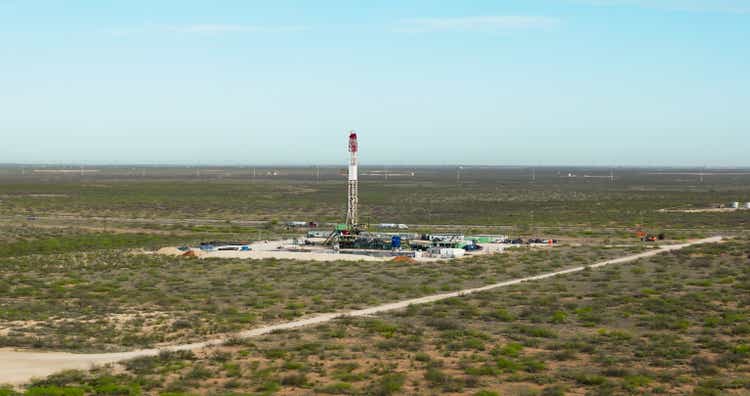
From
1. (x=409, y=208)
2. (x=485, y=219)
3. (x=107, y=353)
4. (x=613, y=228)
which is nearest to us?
(x=107, y=353)

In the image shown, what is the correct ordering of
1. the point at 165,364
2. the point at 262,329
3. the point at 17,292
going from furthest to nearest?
the point at 17,292 → the point at 262,329 → the point at 165,364

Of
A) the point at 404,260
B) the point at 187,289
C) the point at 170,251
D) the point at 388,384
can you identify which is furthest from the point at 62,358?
the point at 170,251

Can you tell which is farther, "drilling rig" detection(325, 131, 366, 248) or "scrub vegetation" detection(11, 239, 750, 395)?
"drilling rig" detection(325, 131, 366, 248)

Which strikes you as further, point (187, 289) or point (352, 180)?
point (352, 180)

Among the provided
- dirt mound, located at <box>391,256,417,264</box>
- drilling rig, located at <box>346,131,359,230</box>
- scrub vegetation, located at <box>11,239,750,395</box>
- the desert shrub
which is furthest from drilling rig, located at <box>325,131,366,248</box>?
the desert shrub

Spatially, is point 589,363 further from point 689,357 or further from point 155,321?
point 155,321

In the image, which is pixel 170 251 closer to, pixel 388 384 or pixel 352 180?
pixel 352 180

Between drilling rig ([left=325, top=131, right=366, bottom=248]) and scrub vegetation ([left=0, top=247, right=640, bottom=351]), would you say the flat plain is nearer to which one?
scrub vegetation ([left=0, top=247, right=640, bottom=351])

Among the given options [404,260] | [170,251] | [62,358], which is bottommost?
[170,251]

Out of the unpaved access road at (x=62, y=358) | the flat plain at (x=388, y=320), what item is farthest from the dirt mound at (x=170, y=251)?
the unpaved access road at (x=62, y=358)

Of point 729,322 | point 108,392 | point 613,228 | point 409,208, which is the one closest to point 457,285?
point 729,322

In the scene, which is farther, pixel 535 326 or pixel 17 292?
pixel 17 292
